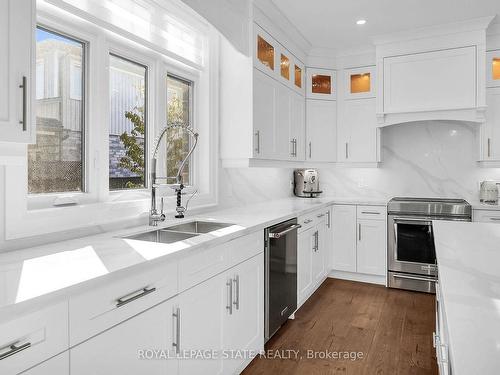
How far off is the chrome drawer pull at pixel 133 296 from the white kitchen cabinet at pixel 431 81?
11.4 ft

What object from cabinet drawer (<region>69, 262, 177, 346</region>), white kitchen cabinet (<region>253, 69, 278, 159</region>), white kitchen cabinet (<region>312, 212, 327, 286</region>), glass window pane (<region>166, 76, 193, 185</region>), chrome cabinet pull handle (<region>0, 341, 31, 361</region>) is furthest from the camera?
white kitchen cabinet (<region>312, 212, 327, 286</region>)

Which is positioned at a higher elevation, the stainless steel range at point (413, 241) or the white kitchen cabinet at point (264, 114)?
the white kitchen cabinet at point (264, 114)

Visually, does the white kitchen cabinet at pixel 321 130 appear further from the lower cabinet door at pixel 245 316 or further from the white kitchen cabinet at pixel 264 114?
the lower cabinet door at pixel 245 316

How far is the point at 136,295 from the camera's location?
4.54 ft

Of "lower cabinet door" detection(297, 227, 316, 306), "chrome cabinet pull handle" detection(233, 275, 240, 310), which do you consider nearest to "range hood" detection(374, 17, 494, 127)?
→ "lower cabinet door" detection(297, 227, 316, 306)

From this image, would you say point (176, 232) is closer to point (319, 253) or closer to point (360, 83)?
point (319, 253)

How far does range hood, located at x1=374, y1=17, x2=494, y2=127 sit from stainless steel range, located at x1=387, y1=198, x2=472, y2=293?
955mm

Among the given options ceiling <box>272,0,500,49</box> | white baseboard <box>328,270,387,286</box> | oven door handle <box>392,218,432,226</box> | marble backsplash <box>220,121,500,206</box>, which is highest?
ceiling <box>272,0,500,49</box>

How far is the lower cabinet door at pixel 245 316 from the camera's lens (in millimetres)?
2092

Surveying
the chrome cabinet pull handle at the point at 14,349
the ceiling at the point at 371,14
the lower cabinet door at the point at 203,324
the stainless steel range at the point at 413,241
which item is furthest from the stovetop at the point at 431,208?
the chrome cabinet pull handle at the point at 14,349

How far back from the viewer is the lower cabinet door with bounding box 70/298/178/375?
47.2 inches

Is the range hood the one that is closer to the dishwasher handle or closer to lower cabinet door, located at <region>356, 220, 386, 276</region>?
lower cabinet door, located at <region>356, 220, 386, 276</region>

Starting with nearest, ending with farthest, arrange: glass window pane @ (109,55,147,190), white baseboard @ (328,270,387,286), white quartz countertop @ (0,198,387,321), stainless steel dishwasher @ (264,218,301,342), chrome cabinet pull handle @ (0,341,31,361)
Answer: chrome cabinet pull handle @ (0,341,31,361) → white quartz countertop @ (0,198,387,321) → glass window pane @ (109,55,147,190) → stainless steel dishwasher @ (264,218,301,342) → white baseboard @ (328,270,387,286)

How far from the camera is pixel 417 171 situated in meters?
4.39
